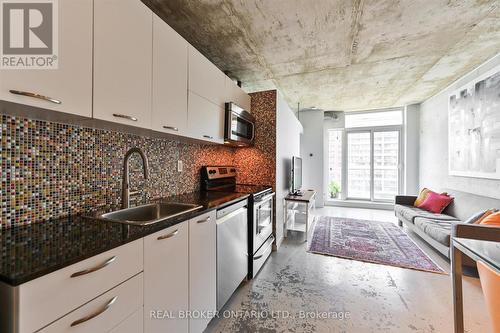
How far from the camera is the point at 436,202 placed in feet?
11.7

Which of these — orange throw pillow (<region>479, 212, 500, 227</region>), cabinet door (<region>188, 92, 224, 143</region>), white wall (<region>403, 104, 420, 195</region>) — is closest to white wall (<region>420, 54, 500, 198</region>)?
white wall (<region>403, 104, 420, 195</region>)

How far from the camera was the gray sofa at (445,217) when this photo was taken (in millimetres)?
2574

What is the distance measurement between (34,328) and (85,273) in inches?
6.6

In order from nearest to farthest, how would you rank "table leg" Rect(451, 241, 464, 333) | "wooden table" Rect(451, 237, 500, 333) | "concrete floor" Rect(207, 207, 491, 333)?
"wooden table" Rect(451, 237, 500, 333), "table leg" Rect(451, 241, 464, 333), "concrete floor" Rect(207, 207, 491, 333)

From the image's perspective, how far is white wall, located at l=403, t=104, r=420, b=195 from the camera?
5.23 meters

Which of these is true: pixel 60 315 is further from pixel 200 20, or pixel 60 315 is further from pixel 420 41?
pixel 420 41

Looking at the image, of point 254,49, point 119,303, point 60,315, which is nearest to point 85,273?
point 60,315

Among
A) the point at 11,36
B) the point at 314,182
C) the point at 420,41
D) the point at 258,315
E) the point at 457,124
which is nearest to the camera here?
the point at 11,36

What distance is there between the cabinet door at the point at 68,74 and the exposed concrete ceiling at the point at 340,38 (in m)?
1.13

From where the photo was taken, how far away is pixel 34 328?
1.98 ft

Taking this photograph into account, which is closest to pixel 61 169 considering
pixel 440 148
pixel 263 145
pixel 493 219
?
pixel 263 145

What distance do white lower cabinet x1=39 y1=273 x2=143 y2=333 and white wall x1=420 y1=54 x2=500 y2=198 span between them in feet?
14.1

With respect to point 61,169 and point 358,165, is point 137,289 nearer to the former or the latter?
point 61,169

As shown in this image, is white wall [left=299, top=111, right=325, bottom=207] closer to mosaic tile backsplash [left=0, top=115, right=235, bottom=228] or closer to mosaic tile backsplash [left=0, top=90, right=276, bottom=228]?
mosaic tile backsplash [left=0, top=90, right=276, bottom=228]
